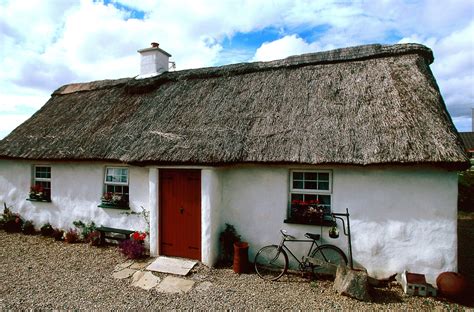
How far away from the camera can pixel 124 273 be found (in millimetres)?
6012

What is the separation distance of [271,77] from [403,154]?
14.1ft

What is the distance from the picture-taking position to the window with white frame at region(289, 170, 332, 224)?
237 inches

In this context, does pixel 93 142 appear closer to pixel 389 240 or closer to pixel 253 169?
pixel 253 169

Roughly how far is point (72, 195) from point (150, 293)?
15.5 ft

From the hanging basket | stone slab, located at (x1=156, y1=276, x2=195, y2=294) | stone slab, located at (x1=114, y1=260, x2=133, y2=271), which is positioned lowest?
stone slab, located at (x1=156, y1=276, x2=195, y2=294)

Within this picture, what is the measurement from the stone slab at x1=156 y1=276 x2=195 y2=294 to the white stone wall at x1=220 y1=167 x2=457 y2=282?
1829 millimetres

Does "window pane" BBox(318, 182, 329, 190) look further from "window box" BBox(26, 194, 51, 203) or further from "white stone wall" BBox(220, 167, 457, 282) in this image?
"window box" BBox(26, 194, 51, 203)

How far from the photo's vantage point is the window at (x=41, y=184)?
28.7ft

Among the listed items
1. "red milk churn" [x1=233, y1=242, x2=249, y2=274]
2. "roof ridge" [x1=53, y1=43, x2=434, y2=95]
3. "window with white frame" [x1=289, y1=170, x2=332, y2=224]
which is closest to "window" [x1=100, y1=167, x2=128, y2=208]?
"roof ridge" [x1=53, y1=43, x2=434, y2=95]

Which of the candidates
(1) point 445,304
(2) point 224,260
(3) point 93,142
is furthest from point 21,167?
(1) point 445,304

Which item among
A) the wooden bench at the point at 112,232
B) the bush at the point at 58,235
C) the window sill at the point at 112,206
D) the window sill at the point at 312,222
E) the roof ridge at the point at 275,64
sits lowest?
the bush at the point at 58,235

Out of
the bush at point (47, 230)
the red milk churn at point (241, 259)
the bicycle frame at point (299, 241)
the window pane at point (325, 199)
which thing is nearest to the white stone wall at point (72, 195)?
the bush at point (47, 230)

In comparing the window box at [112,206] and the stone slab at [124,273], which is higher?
the window box at [112,206]

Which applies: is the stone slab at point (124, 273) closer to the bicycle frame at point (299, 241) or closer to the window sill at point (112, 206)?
the window sill at point (112, 206)
